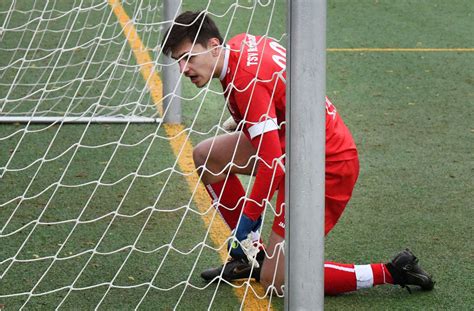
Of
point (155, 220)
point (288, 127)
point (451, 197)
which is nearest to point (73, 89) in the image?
point (155, 220)

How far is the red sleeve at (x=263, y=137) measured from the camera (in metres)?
3.91

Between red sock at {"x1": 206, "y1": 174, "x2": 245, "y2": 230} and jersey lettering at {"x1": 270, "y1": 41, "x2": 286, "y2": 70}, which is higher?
jersey lettering at {"x1": 270, "y1": 41, "x2": 286, "y2": 70}

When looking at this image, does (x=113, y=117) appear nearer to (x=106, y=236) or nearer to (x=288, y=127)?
(x=106, y=236)

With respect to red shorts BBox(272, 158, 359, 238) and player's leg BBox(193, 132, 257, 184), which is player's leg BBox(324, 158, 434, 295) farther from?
player's leg BBox(193, 132, 257, 184)

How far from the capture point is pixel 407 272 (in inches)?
163

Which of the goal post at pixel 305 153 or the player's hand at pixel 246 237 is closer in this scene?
the goal post at pixel 305 153

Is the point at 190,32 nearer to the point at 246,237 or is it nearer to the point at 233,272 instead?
the point at 246,237

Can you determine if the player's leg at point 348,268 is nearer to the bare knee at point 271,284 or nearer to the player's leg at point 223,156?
the bare knee at point 271,284

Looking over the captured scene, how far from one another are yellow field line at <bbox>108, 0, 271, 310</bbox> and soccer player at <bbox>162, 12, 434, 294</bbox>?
99 millimetres

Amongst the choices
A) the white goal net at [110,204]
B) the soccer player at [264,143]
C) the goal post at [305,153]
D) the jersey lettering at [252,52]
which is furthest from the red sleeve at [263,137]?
the goal post at [305,153]

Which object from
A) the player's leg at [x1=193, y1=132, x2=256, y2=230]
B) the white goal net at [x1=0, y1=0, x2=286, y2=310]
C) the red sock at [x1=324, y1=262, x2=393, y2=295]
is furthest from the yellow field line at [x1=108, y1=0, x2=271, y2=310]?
the red sock at [x1=324, y1=262, x2=393, y2=295]

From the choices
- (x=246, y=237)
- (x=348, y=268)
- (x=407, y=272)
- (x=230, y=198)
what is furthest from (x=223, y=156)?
(x=407, y=272)

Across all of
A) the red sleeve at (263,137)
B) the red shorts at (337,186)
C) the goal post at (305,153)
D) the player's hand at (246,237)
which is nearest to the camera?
the goal post at (305,153)

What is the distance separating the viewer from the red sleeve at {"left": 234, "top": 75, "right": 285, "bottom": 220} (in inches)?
154
